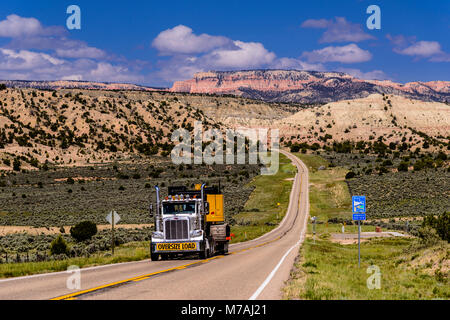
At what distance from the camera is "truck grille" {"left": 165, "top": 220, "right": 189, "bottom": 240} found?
1026 inches

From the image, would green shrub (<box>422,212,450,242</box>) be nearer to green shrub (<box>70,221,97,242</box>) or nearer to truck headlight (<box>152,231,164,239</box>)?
truck headlight (<box>152,231,164,239</box>)

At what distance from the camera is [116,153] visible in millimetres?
152125

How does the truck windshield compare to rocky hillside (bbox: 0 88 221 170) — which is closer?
the truck windshield

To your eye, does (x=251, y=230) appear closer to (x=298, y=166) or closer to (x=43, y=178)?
(x=43, y=178)

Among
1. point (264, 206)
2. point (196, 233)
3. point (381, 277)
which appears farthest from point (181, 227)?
point (264, 206)

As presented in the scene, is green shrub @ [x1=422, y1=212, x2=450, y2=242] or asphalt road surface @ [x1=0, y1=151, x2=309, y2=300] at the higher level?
asphalt road surface @ [x1=0, y1=151, x2=309, y2=300]

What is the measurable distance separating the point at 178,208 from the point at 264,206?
6480 centimetres

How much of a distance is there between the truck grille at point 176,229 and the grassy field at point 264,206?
2299cm

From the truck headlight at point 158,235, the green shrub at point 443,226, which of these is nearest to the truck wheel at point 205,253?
the truck headlight at point 158,235

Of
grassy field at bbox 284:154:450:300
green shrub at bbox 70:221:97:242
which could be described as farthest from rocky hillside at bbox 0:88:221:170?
grassy field at bbox 284:154:450:300

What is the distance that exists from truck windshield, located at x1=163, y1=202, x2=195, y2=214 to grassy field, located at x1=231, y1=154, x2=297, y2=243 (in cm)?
2248

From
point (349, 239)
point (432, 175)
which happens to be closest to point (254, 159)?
point (432, 175)

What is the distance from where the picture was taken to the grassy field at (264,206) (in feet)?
211
